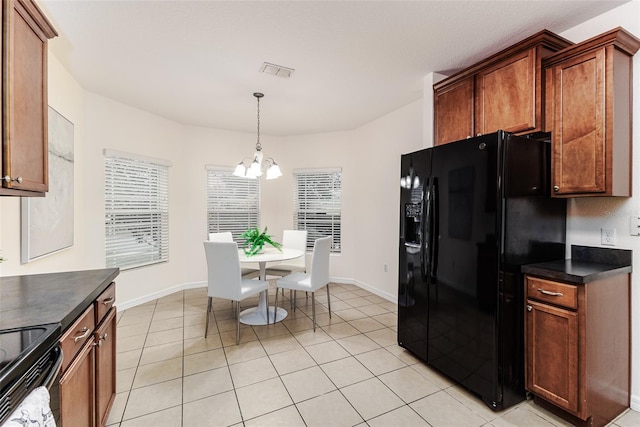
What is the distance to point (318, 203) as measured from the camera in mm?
5086

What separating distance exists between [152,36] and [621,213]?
11.4 feet

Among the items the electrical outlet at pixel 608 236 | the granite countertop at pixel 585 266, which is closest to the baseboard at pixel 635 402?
the granite countertop at pixel 585 266

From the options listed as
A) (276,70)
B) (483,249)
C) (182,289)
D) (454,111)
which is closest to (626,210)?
(483,249)

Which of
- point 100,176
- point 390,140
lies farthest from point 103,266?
point 390,140

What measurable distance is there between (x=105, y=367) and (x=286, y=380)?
1173mm

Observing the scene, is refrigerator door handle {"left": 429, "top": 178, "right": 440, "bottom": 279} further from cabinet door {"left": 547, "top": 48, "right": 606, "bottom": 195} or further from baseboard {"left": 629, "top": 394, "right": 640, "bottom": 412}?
baseboard {"left": 629, "top": 394, "right": 640, "bottom": 412}

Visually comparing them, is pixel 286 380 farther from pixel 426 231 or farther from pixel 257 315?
pixel 426 231

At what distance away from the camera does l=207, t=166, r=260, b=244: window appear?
481 cm

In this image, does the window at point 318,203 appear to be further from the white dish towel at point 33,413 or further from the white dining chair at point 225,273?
the white dish towel at point 33,413

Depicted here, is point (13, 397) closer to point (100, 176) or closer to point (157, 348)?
point (157, 348)

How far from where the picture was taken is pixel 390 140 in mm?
4023

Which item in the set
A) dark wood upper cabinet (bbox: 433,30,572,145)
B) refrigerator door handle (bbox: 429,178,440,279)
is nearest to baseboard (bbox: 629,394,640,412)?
refrigerator door handle (bbox: 429,178,440,279)

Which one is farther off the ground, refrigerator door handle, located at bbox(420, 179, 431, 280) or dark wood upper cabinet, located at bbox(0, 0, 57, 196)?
dark wood upper cabinet, located at bbox(0, 0, 57, 196)

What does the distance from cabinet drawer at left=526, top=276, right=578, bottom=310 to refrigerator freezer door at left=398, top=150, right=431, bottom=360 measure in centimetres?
69
